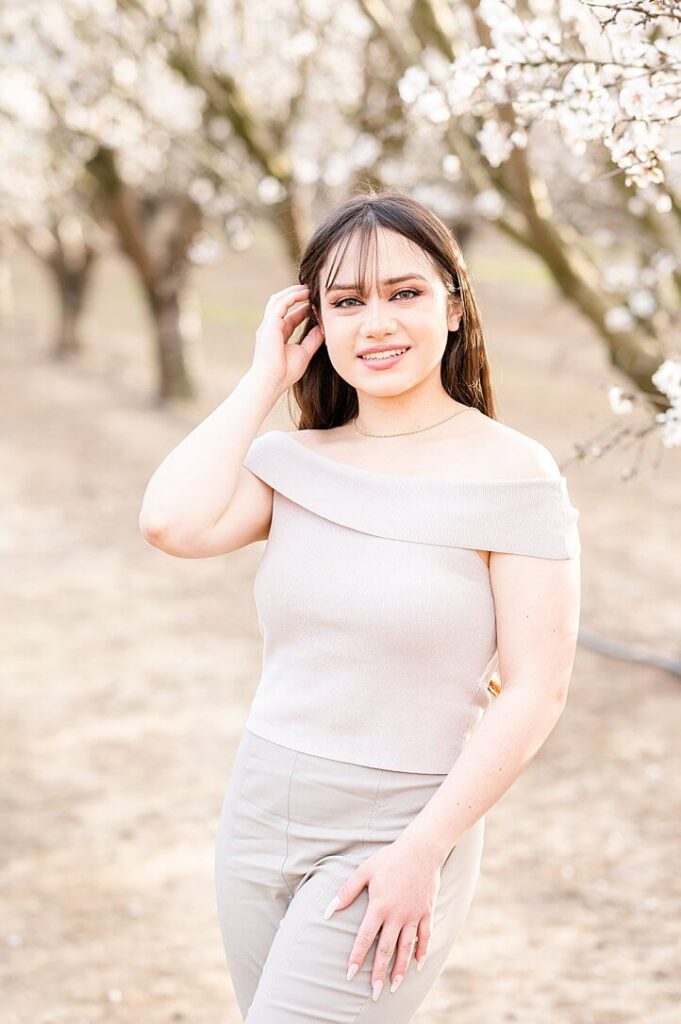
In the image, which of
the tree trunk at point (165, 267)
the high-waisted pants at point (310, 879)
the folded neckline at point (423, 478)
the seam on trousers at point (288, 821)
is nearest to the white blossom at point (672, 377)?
the folded neckline at point (423, 478)

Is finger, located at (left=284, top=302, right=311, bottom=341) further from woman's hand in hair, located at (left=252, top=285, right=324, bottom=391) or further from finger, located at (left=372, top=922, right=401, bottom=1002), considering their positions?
finger, located at (left=372, top=922, right=401, bottom=1002)

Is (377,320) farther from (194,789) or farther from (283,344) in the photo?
(194,789)

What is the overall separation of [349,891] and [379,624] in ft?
1.47

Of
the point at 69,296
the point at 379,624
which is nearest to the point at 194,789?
the point at 379,624

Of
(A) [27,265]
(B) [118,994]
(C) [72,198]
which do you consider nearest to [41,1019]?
(B) [118,994]

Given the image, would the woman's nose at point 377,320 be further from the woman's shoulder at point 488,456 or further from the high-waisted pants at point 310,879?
the high-waisted pants at point 310,879

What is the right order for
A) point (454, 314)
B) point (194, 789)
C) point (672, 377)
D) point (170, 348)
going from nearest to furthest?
point (454, 314) → point (672, 377) → point (194, 789) → point (170, 348)

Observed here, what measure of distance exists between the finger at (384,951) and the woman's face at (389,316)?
0.94 meters

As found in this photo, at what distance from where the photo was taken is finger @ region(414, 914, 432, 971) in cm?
200

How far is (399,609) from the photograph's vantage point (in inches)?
79.5

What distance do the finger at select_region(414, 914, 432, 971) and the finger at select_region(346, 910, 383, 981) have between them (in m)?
0.09

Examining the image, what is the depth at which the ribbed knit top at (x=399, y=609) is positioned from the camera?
2.03 metres

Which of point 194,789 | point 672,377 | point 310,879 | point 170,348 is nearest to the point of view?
point 310,879

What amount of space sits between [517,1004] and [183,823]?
189 cm
